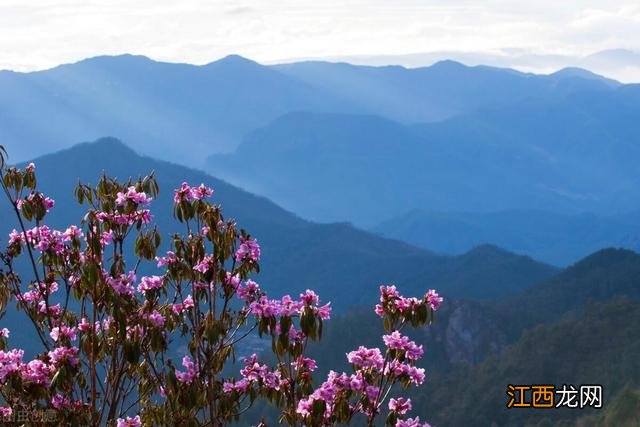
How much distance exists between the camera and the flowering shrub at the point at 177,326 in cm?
898

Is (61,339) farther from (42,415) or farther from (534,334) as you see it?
(534,334)

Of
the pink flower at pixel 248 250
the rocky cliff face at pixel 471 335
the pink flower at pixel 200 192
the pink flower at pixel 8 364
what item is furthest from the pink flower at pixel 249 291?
the rocky cliff face at pixel 471 335

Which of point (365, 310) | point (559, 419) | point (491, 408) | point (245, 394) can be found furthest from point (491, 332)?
point (245, 394)

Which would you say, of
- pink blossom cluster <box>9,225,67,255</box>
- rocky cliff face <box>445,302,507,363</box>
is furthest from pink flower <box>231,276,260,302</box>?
rocky cliff face <box>445,302,507,363</box>

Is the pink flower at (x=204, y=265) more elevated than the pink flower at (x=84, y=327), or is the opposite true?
the pink flower at (x=204, y=265)

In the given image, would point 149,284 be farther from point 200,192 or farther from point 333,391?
point 333,391

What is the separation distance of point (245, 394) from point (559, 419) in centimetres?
7599

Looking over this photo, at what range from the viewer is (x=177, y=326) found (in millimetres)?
10172

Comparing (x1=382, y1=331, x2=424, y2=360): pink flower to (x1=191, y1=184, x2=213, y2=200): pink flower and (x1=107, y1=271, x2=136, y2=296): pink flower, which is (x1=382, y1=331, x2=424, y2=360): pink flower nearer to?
(x1=191, y1=184, x2=213, y2=200): pink flower

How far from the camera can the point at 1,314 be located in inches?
406

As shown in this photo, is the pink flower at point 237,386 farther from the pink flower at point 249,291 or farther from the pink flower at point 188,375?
the pink flower at point 249,291

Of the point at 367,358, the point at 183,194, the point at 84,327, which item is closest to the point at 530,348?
the point at 367,358

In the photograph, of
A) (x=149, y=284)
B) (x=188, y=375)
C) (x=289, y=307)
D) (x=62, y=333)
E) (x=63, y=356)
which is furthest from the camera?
(x=149, y=284)

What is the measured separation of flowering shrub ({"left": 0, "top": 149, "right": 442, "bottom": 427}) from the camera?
8.98 m
